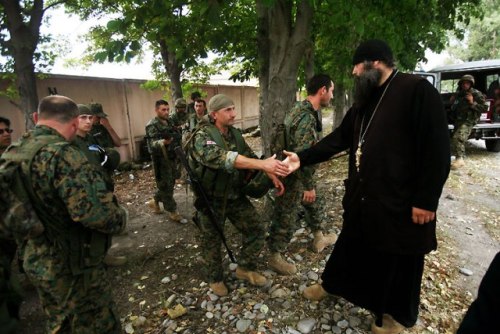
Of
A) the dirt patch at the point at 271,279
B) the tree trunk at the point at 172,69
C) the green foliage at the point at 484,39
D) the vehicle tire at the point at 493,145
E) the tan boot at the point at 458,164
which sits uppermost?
the green foliage at the point at 484,39

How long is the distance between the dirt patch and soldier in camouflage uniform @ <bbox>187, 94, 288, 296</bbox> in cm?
28

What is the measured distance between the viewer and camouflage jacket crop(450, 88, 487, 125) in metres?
7.30

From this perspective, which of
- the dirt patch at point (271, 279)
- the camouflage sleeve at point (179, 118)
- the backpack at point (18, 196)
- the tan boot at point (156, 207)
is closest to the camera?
the backpack at point (18, 196)

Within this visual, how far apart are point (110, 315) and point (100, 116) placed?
3250 millimetres

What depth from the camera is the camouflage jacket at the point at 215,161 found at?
8.65 feet

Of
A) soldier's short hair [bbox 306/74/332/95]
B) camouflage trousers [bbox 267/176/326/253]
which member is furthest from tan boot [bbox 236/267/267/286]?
soldier's short hair [bbox 306/74/332/95]

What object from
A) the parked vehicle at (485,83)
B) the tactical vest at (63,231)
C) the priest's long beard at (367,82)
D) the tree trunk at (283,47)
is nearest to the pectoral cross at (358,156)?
the priest's long beard at (367,82)

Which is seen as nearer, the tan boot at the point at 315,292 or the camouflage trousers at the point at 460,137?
the tan boot at the point at 315,292

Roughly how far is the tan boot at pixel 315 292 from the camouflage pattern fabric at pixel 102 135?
3.60 metres

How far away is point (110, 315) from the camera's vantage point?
7.34 ft

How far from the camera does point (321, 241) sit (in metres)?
3.79

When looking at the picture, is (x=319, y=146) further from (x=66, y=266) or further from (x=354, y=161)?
(x=66, y=266)

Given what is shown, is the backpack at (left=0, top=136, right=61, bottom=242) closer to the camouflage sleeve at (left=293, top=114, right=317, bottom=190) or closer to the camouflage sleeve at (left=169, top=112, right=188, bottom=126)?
the camouflage sleeve at (left=293, top=114, right=317, bottom=190)

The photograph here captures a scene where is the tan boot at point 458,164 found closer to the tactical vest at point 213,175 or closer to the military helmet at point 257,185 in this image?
the military helmet at point 257,185
